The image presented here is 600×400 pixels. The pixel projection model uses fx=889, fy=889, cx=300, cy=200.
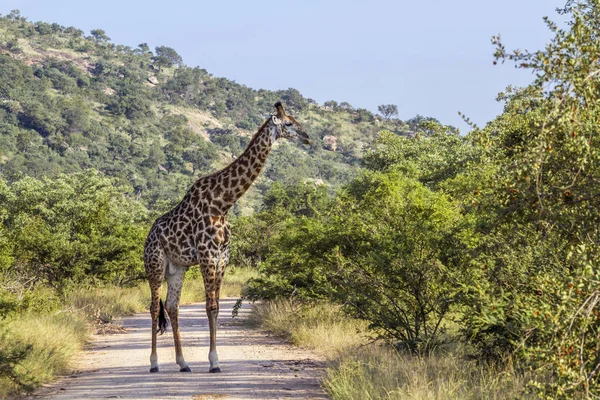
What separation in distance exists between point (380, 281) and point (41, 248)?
12.3 metres

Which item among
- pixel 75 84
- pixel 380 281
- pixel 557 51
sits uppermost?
pixel 75 84

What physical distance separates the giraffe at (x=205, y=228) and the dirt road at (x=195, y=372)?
2.74 feet

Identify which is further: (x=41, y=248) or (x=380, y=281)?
(x=41, y=248)

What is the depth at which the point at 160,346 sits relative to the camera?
15539mm

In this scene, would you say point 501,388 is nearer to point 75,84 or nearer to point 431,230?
point 431,230

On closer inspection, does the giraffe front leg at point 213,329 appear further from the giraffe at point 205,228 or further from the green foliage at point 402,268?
the green foliage at point 402,268

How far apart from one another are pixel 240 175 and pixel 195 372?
9.45ft

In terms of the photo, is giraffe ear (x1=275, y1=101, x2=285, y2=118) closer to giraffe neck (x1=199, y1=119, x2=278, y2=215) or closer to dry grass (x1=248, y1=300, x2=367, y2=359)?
giraffe neck (x1=199, y1=119, x2=278, y2=215)

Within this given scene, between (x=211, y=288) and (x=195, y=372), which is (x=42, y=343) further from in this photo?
(x=211, y=288)

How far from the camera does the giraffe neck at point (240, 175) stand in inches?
501

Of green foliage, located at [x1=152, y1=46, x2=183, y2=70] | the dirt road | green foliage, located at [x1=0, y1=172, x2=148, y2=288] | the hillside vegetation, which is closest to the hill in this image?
green foliage, located at [x1=152, y1=46, x2=183, y2=70]

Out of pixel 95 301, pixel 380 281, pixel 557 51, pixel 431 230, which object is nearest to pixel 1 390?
pixel 380 281

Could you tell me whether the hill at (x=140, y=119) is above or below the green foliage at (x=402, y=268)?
above

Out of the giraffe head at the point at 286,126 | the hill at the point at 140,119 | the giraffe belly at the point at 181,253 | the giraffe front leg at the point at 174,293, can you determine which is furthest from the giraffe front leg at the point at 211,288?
the hill at the point at 140,119
